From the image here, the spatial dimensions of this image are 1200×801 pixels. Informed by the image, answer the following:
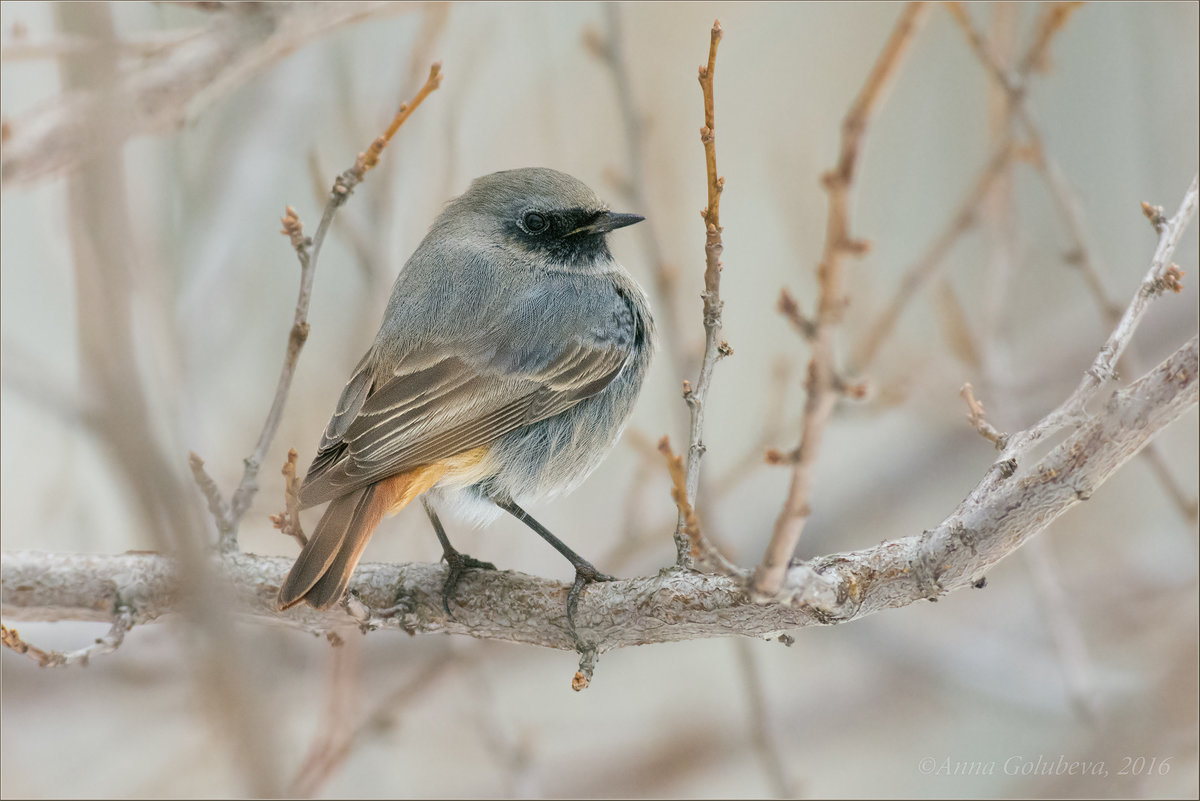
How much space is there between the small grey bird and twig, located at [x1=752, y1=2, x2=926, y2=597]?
137 centimetres

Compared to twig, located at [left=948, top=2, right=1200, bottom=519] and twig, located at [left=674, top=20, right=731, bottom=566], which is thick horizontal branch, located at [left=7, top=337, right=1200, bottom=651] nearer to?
twig, located at [left=674, top=20, right=731, bottom=566]

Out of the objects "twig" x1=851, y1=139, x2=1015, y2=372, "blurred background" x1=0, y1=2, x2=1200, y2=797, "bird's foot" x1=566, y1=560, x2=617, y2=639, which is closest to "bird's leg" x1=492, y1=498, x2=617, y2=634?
"bird's foot" x1=566, y1=560, x2=617, y2=639

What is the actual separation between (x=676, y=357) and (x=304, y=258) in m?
1.79

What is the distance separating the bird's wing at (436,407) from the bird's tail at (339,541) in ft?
0.17

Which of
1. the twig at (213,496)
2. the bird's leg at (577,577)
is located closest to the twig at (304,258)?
the twig at (213,496)

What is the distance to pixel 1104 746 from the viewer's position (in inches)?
167

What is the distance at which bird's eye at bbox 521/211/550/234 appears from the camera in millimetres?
4184

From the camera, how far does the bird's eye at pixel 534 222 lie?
13.7 ft

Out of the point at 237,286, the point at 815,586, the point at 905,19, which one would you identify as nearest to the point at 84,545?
the point at 237,286

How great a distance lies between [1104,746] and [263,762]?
3789 millimetres

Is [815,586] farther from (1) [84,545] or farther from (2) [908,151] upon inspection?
(2) [908,151]

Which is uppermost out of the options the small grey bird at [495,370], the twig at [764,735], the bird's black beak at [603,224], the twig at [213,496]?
the bird's black beak at [603,224]

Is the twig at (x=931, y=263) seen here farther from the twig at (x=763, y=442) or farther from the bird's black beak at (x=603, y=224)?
the bird's black beak at (x=603, y=224)

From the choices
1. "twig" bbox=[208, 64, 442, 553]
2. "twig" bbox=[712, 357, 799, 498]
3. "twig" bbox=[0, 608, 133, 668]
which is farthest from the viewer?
"twig" bbox=[712, 357, 799, 498]
